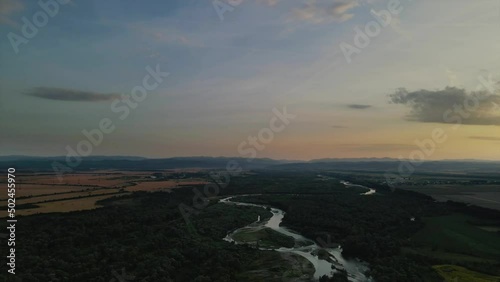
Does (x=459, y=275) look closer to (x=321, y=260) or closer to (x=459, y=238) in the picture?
(x=321, y=260)

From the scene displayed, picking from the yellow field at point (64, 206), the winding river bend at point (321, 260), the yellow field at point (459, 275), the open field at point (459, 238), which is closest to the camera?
the yellow field at point (459, 275)

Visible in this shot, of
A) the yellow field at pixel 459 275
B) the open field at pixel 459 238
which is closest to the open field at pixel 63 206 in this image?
the open field at pixel 459 238

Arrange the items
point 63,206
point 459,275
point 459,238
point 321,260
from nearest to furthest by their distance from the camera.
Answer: point 459,275 → point 321,260 → point 459,238 → point 63,206

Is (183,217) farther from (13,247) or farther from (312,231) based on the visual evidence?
(13,247)

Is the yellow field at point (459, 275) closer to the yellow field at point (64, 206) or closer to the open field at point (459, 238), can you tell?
the open field at point (459, 238)

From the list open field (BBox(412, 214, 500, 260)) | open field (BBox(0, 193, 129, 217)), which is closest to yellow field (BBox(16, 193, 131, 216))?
open field (BBox(0, 193, 129, 217))

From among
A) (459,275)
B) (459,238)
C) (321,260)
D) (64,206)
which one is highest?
(64,206)

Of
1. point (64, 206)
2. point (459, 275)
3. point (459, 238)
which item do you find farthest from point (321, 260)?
point (64, 206)

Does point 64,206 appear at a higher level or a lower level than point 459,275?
higher
